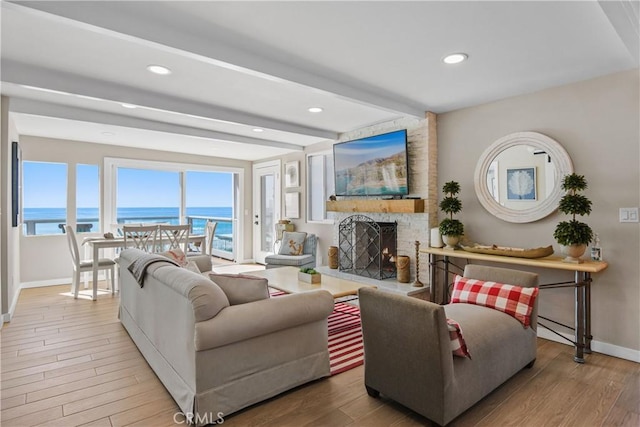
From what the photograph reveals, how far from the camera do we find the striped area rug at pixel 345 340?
2668 mm

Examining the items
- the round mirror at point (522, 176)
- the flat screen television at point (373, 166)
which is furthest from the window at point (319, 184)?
the round mirror at point (522, 176)

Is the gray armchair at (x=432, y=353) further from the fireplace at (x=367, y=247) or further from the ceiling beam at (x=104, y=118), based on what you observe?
the ceiling beam at (x=104, y=118)

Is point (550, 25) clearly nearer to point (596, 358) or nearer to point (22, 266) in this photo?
point (596, 358)

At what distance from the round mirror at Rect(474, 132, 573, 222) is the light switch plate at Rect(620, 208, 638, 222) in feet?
1.49

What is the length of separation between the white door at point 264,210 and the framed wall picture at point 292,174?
47 centimetres

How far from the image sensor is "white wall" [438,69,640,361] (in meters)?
2.78

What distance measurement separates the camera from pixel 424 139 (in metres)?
4.12

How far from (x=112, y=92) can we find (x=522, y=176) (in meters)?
3.94

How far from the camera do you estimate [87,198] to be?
562 cm

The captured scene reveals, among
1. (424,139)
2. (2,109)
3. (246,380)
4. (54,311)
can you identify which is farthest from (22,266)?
(424,139)

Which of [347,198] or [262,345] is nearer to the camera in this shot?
[262,345]

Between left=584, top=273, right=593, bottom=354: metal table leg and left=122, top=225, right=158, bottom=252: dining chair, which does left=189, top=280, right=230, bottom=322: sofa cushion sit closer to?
left=584, top=273, right=593, bottom=354: metal table leg

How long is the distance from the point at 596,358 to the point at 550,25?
2564 millimetres

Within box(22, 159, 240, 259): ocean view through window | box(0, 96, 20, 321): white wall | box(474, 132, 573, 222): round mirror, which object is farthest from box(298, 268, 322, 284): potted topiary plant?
box(0, 96, 20, 321): white wall
